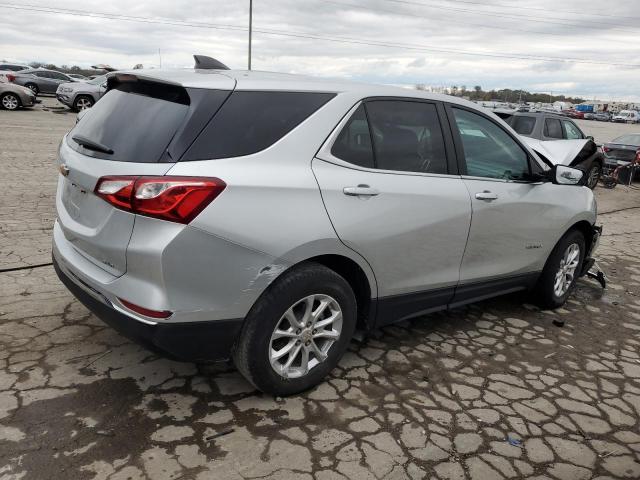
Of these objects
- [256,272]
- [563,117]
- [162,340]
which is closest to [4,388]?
[162,340]

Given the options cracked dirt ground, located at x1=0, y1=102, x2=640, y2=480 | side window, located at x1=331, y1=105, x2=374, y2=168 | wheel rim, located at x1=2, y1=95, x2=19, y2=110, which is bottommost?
cracked dirt ground, located at x1=0, y1=102, x2=640, y2=480

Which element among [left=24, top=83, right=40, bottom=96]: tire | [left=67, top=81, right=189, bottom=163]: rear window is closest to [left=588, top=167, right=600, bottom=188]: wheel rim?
[left=67, top=81, right=189, bottom=163]: rear window

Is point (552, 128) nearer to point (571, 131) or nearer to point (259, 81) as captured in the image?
point (571, 131)

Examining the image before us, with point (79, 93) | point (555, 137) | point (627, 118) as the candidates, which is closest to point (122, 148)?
point (555, 137)

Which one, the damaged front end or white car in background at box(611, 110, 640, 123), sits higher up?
white car in background at box(611, 110, 640, 123)

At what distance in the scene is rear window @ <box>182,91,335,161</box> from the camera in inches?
98.6

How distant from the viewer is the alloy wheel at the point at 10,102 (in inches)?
766

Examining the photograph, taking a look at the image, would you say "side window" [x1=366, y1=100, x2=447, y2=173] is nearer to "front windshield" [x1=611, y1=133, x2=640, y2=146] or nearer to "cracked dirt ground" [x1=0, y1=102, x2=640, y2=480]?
"cracked dirt ground" [x1=0, y1=102, x2=640, y2=480]

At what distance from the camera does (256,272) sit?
2557 mm

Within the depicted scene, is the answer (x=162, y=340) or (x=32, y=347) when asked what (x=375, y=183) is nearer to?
(x=162, y=340)

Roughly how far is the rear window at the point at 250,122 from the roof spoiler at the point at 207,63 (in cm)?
70

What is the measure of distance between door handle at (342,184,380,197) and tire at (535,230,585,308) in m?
2.20

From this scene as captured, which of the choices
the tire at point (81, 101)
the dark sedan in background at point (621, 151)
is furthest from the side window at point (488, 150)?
the tire at point (81, 101)

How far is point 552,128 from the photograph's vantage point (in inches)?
456
